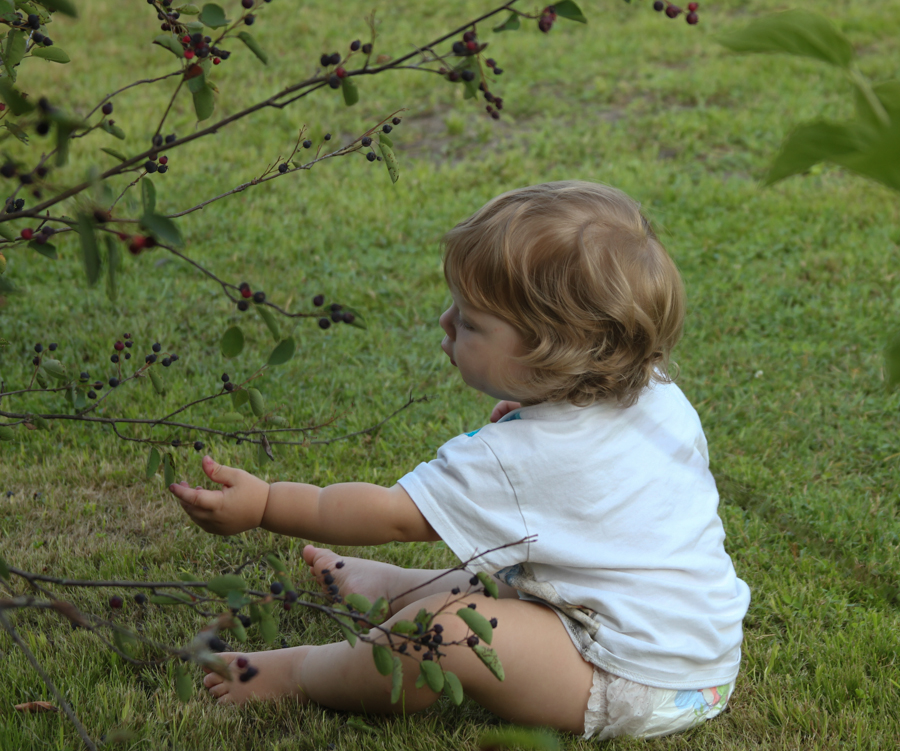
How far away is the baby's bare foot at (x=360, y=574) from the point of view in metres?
2.07

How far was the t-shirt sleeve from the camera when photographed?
1.59m

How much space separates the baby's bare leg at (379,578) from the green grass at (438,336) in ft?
0.45

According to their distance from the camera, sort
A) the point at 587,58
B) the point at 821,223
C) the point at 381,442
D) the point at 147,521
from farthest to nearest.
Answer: the point at 587,58, the point at 821,223, the point at 381,442, the point at 147,521

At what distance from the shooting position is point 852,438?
293 centimetres

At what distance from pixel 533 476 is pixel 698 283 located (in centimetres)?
269

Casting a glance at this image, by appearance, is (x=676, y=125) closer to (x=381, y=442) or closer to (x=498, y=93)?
(x=498, y=93)

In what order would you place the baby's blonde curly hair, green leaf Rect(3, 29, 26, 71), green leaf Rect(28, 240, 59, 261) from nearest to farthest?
green leaf Rect(28, 240, 59, 261), green leaf Rect(3, 29, 26, 71), the baby's blonde curly hair

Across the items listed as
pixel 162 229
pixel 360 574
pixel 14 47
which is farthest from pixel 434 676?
pixel 14 47

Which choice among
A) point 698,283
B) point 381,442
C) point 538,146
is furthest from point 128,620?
point 538,146

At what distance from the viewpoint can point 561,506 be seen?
63.4 inches

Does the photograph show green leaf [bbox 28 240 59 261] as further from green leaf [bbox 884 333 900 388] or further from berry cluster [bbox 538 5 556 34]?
green leaf [bbox 884 333 900 388]

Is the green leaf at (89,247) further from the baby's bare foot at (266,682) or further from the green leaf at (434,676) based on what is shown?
the baby's bare foot at (266,682)

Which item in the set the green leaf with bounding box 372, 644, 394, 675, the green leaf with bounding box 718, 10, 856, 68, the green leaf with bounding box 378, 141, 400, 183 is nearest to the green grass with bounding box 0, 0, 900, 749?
the green leaf with bounding box 372, 644, 394, 675

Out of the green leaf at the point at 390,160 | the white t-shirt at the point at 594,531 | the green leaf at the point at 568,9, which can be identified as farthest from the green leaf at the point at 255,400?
the green leaf at the point at 568,9
